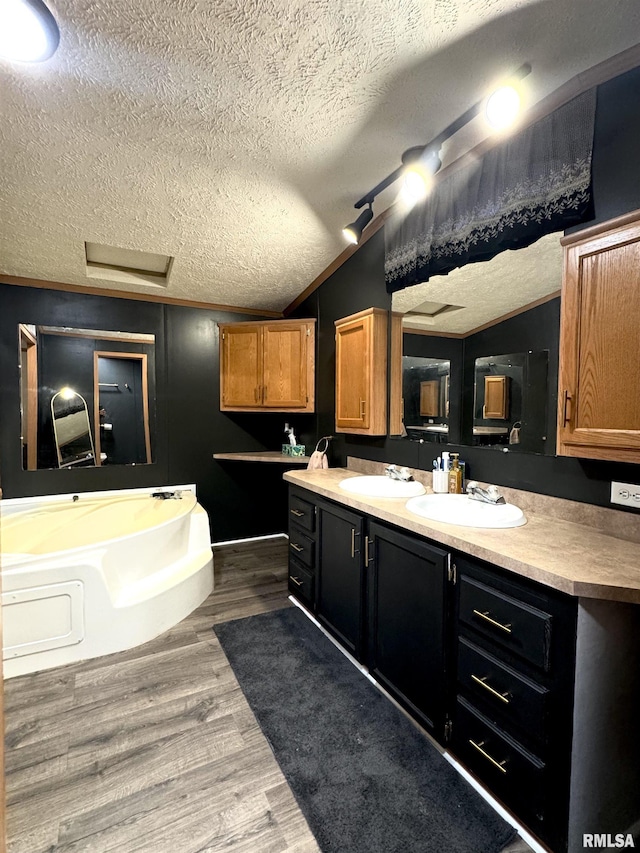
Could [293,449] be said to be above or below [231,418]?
below

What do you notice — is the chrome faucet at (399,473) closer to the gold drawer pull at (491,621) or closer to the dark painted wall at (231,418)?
the dark painted wall at (231,418)

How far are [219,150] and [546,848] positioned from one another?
2898mm

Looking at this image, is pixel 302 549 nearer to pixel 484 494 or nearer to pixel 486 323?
pixel 484 494

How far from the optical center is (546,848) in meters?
1.15

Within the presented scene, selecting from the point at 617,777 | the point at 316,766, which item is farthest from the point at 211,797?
the point at 617,777

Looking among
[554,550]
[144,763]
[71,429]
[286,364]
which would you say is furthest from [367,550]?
[71,429]

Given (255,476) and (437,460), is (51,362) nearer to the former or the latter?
(255,476)

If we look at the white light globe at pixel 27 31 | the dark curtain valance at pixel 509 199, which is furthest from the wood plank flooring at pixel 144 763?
the white light globe at pixel 27 31

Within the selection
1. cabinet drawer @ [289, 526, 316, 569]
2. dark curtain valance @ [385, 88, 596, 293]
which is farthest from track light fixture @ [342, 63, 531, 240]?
cabinet drawer @ [289, 526, 316, 569]

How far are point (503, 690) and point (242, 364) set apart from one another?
3.01 m

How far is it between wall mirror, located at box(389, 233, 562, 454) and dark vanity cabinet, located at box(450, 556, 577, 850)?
0.69m

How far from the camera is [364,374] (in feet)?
8.59

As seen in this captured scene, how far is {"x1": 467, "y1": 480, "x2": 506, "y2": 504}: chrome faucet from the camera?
1.64 meters

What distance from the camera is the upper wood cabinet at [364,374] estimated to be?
2551 mm
